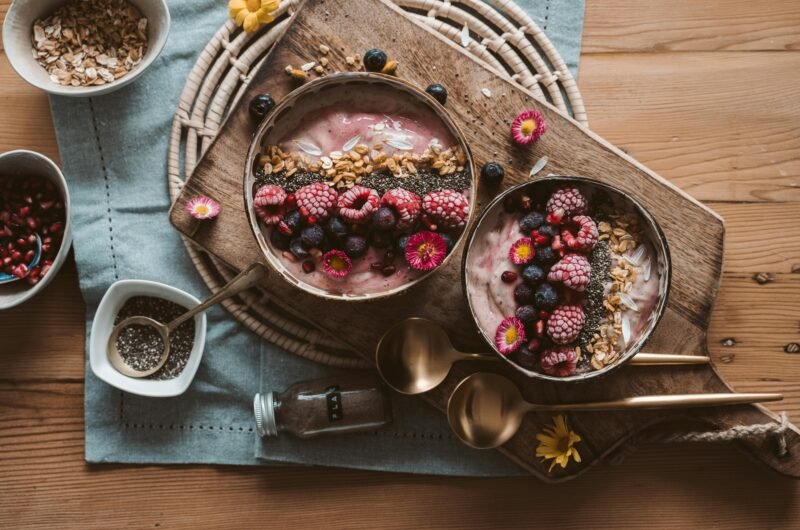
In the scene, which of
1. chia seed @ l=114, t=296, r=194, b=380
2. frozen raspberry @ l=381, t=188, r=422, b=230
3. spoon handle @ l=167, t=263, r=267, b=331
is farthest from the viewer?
chia seed @ l=114, t=296, r=194, b=380

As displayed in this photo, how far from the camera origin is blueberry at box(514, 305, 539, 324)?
1.34 meters

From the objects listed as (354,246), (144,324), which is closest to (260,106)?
(354,246)

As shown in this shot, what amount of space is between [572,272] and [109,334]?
1040 millimetres

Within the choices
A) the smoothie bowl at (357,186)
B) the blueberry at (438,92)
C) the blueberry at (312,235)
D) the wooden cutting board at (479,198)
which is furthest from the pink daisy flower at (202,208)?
the blueberry at (438,92)

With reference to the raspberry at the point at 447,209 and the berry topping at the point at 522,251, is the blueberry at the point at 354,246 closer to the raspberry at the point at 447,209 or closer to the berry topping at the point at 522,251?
the raspberry at the point at 447,209

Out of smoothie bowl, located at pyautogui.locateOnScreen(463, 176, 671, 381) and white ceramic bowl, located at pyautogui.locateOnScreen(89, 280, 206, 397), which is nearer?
smoothie bowl, located at pyautogui.locateOnScreen(463, 176, 671, 381)

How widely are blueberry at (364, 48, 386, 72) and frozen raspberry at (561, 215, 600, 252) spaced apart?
513 millimetres

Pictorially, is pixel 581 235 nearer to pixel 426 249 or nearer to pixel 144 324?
pixel 426 249

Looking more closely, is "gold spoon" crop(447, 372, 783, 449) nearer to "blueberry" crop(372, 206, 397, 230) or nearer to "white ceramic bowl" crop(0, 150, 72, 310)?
"blueberry" crop(372, 206, 397, 230)

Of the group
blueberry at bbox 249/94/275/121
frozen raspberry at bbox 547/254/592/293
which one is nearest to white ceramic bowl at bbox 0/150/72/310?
blueberry at bbox 249/94/275/121

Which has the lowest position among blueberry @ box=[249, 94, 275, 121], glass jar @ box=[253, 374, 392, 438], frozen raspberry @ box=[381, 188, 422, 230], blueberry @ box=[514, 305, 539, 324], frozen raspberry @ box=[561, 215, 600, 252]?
glass jar @ box=[253, 374, 392, 438]

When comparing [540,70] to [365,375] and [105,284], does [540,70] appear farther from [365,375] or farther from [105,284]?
[105,284]

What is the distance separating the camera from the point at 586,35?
1618 millimetres

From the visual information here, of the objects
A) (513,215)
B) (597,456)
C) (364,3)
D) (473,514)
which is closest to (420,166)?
(513,215)
